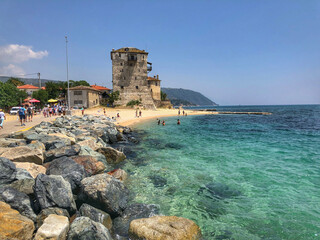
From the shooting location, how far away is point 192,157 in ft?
42.0

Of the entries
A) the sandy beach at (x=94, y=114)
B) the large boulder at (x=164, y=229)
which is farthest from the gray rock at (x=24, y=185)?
the sandy beach at (x=94, y=114)

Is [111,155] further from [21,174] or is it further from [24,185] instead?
[24,185]

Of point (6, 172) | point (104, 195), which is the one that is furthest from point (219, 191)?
point (6, 172)

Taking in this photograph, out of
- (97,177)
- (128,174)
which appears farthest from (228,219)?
(128,174)

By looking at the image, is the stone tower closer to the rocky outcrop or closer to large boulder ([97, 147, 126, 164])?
large boulder ([97, 147, 126, 164])

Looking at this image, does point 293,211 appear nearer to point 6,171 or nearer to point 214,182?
point 214,182

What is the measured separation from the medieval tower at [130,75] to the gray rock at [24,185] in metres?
53.3

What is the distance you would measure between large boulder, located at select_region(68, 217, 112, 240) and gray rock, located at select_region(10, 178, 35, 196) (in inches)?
86.0

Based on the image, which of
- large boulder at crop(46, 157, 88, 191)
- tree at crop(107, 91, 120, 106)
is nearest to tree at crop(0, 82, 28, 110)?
tree at crop(107, 91, 120, 106)

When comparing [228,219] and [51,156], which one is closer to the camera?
[228,219]

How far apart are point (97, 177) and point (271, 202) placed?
656 cm

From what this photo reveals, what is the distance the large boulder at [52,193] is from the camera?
197 inches

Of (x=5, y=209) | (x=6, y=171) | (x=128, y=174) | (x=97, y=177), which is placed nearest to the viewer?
(x=5, y=209)

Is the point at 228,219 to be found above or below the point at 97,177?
below
